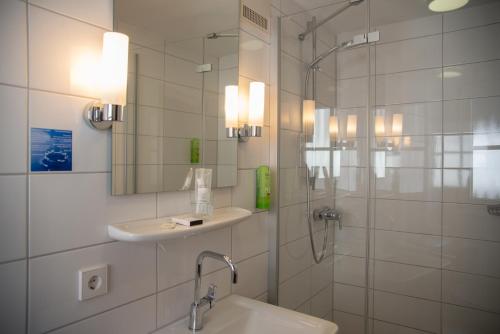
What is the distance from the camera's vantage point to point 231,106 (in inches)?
60.0

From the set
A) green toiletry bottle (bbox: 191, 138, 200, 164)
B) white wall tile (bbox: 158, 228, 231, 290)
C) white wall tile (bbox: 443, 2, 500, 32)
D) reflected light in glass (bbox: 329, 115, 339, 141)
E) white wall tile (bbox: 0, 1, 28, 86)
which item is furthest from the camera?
reflected light in glass (bbox: 329, 115, 339, 141)

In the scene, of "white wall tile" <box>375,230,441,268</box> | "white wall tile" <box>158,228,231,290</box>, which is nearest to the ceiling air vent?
"white wall tile" <box>158,228,231,290</box>

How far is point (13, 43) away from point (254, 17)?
1.18 meters

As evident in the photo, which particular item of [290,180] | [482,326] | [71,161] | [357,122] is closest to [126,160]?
[71,161]

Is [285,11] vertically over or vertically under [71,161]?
over

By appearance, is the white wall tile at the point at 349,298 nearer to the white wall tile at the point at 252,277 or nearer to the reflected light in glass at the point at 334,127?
the white wall tile at the point at 252,277

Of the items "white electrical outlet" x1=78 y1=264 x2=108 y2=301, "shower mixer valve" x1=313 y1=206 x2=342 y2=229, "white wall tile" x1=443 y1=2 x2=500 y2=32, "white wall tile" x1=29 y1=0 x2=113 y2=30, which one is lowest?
"white electrical outlet" x1=78 y1=264 x2=108 y2=301

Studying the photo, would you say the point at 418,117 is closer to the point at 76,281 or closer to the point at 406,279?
the point at 406,279

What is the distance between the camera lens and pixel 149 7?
1127mm

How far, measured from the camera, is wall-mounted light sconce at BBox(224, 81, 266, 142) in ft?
4.97

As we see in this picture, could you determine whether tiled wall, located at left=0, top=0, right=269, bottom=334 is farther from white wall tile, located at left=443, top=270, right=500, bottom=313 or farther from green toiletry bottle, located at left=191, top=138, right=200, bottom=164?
white wall tile, located at left=443, top=270, right=500, bottom=313

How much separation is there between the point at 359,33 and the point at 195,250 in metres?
1.37

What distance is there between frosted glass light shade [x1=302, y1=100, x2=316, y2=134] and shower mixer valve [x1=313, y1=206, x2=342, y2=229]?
18.4 inches

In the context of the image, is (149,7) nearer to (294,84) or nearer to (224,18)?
(224,18)
